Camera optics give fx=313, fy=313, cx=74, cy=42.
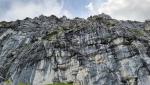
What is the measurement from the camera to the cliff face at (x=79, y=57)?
372ft

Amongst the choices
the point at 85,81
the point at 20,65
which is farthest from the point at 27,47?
the point at 85,81

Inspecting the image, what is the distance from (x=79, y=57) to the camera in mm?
122000

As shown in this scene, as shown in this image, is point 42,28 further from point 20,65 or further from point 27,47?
point 20,65

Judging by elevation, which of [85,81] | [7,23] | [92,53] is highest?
[7,23]

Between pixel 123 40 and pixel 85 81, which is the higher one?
pixel 123 40

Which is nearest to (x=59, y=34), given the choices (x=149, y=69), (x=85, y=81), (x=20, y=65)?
(x=20, y=65)

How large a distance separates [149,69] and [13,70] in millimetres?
53483

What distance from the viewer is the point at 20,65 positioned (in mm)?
126625

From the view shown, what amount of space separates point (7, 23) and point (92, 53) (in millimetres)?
66134

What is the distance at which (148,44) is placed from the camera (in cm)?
12425

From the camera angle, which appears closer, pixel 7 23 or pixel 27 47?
pixel 27 47

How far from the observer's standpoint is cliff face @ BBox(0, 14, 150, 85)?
113500 millimetres

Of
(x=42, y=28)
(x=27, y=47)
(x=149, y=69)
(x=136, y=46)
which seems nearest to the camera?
(x=149, y=69)

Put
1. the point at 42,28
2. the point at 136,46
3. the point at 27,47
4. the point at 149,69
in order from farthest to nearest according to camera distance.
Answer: the point at 42,28 → the point at 27,47 → the point at 136,46 → the point at 149,69
